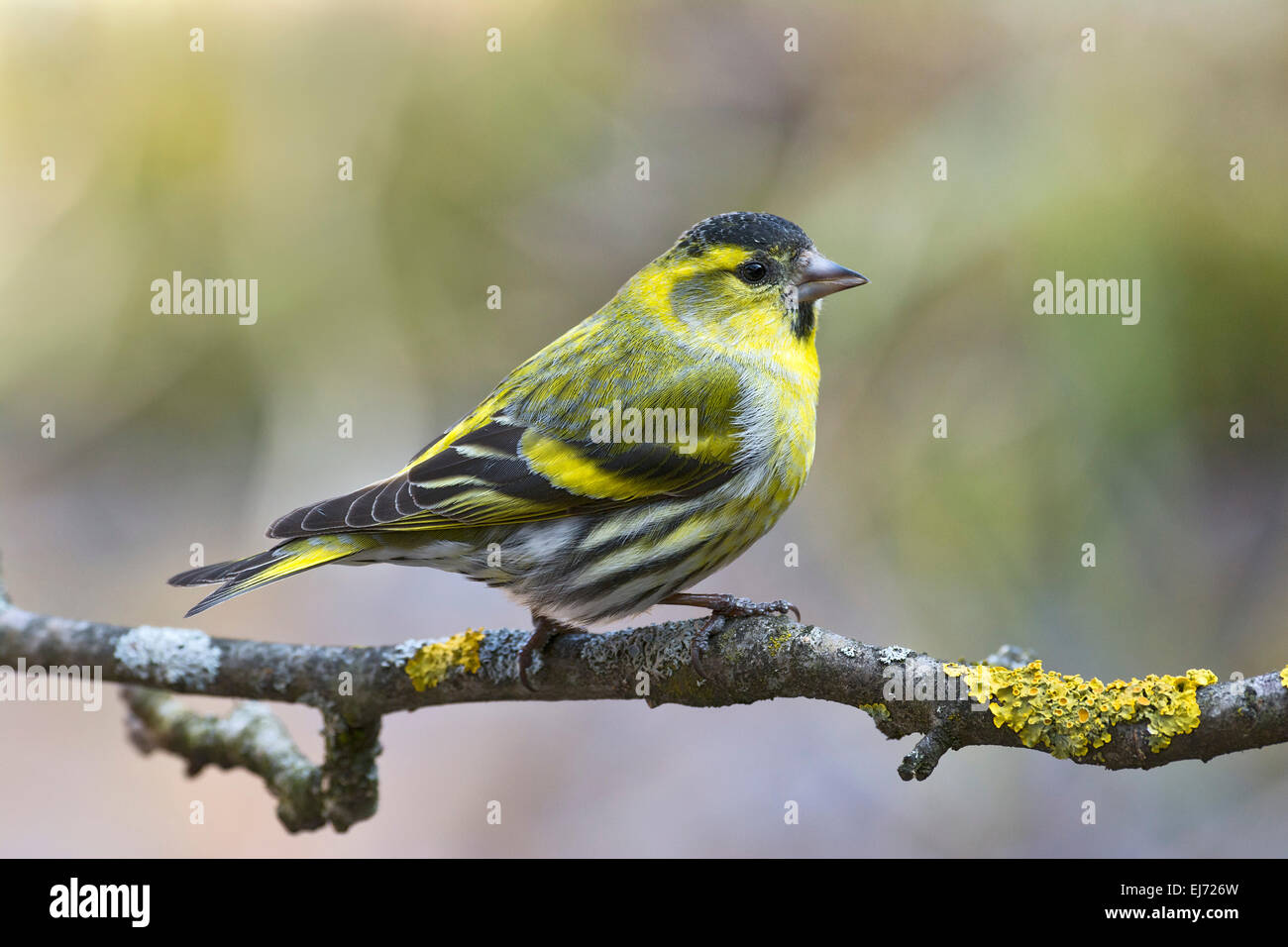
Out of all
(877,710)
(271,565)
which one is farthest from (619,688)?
(271,565)

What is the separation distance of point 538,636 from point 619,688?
0.27m

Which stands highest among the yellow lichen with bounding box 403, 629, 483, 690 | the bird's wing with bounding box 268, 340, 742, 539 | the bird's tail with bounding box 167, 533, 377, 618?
the bird's wing with bounding box 268, 340, 742, 539

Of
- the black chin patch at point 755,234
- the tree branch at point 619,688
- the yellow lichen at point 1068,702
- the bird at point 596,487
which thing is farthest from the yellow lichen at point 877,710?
the black chin patch at point 755,234

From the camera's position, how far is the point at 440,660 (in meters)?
2.75

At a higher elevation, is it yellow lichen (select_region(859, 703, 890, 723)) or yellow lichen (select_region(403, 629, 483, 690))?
yellow lichen (select_region(403, 629, 483, 690))

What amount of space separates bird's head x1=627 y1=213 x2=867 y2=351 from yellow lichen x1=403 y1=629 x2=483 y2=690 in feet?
3.42

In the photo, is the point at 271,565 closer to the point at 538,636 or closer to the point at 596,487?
the point at 538,636

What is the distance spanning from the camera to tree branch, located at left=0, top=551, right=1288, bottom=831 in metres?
1.72

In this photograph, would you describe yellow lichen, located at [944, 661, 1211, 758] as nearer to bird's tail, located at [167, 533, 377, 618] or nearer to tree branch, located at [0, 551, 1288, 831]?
tree branch, located at [0, 551, 1288, 831]

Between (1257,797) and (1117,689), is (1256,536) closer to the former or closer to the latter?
(1257,797)

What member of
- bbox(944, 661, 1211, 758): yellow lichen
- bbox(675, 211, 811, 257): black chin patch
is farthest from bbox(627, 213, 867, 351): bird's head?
bbox(944, 661, 1211, 758): yellow lichen

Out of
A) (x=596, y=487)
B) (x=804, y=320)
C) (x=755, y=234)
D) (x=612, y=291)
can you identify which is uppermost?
(x=612, y=291)

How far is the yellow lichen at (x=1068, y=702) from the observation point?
1.72m

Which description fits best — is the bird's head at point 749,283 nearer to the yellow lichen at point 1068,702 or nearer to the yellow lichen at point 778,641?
the yellow lichen at point 778,641
